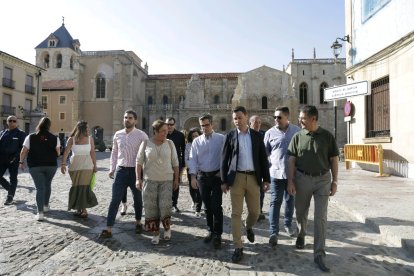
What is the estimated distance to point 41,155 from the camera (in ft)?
18.7

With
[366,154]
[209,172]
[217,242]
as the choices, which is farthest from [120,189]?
[366,154]

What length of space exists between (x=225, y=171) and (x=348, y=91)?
6.80 metres

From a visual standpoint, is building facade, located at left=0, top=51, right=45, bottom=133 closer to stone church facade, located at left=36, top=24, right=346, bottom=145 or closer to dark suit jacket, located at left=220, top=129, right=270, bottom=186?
stone church facade, located at left=36, top=24, right=346, bottom=145

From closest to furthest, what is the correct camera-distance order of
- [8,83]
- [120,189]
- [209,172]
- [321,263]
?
[321,263] → [209,172] → [120,189] → [8,83]

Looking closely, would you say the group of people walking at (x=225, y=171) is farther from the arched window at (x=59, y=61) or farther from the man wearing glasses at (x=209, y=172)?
the arched window at (x=59, y=61)

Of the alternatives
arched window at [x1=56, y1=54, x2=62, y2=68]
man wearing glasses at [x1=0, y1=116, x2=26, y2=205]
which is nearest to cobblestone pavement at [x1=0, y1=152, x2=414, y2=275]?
man wearing glasses at [x1=0, y1=116, x2=26, y2=205]

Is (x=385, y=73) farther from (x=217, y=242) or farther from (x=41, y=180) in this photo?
(x=41, y=180)

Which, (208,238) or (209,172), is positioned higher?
(209,172)

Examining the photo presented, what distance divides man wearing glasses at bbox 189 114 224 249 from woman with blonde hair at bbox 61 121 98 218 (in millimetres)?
2230

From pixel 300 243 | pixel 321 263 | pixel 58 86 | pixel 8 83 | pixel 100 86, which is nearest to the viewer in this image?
pixel 321 263

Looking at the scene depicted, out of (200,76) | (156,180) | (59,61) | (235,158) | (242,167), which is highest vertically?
(59,61)

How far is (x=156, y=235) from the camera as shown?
4.32m

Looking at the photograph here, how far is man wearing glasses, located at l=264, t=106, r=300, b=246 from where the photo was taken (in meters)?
4.45

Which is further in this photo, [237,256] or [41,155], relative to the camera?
[41,155]
